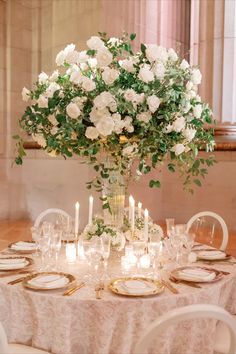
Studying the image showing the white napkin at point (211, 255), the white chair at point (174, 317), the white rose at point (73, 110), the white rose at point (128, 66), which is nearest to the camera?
the white chair at point (174, 317)

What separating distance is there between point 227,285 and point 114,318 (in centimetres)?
66

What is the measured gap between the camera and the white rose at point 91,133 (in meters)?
2.23

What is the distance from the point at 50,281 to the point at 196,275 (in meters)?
0.71

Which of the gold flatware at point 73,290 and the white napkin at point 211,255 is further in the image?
the white napkin at point 211,255

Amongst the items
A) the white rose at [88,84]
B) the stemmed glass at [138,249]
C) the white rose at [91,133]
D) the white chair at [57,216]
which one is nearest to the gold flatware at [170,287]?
the stemmed glass at [138,249]

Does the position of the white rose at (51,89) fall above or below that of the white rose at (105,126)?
above

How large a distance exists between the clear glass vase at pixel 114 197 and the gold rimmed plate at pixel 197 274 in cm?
49

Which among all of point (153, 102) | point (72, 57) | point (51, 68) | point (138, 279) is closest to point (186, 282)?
point (138, 279)

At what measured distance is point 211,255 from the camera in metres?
2.59

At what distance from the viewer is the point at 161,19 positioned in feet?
22.9

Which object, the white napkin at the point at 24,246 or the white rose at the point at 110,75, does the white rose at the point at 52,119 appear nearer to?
the white rose at the point at 110,75

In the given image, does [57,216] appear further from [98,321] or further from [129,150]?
[98,321]

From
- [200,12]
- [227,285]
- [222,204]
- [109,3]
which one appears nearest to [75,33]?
[109,3]

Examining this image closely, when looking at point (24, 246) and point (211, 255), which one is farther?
point (24, 246)
